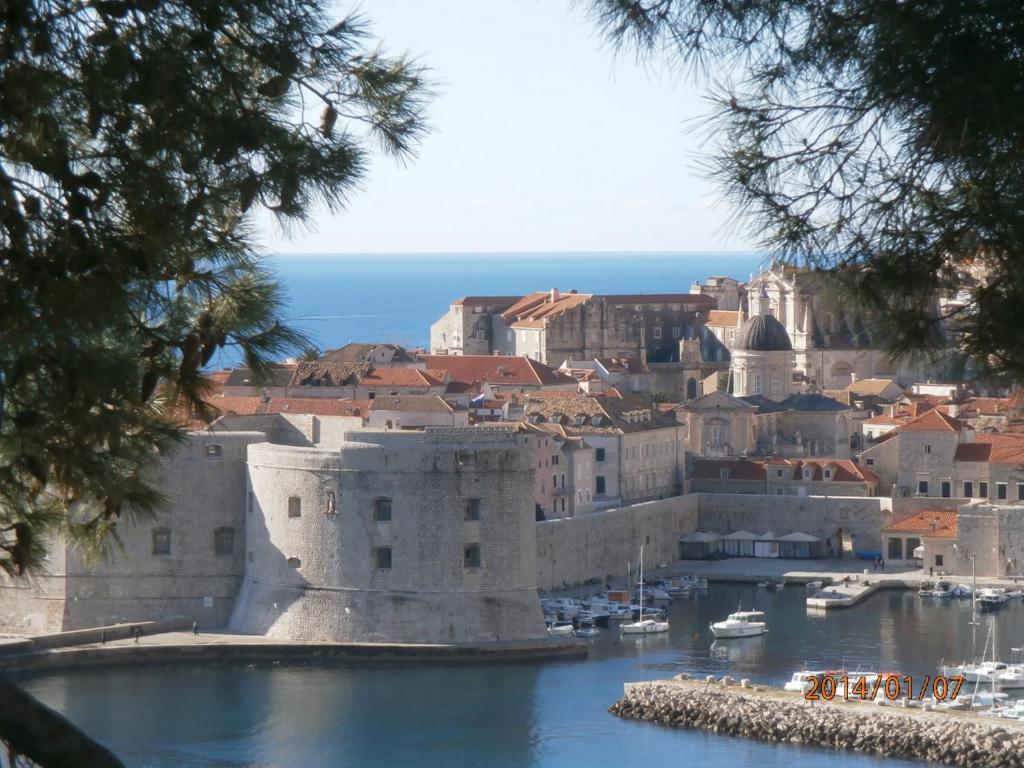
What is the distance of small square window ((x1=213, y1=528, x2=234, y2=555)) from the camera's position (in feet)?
100

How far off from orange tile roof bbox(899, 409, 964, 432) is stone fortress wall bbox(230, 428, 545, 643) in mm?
15634

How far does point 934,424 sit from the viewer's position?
142 ft

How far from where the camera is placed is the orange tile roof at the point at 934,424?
4309 centimetres

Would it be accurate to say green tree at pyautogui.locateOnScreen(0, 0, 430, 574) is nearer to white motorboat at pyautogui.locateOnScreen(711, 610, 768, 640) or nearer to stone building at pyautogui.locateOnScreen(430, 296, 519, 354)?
white motorboat at pyautogui.locateOnScreen(711, 610, 768, 640)

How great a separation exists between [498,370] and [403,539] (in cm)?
2153

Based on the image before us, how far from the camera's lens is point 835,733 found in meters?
25.3

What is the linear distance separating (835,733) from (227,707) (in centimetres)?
734

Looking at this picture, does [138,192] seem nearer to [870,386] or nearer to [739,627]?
[739,627]

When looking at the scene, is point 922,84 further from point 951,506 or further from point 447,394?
point 447,394

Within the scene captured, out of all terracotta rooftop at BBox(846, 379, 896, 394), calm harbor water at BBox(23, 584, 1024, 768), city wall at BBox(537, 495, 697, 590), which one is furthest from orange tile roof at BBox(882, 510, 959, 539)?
terracotta rooftop at BBox(846, 379, 896, 394)

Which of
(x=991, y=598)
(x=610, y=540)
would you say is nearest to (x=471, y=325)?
(x=610, y=540)

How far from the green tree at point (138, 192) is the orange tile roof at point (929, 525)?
109 ft

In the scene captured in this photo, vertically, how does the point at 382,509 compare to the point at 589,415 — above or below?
below

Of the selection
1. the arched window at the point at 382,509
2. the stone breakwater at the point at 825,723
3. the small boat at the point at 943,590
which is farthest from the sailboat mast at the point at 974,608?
the arched window at the point at 382,509
